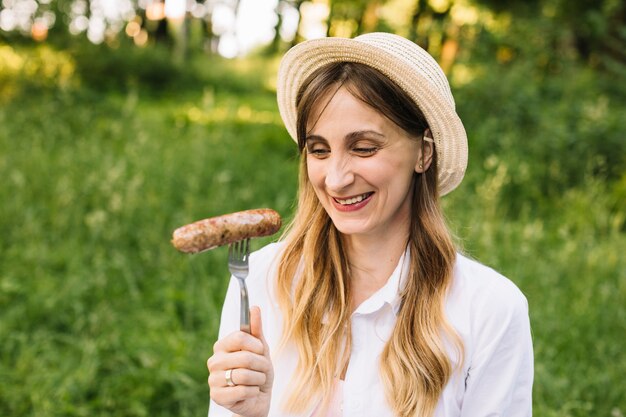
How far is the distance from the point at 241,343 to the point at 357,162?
1.96ft

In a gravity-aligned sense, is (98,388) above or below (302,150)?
below

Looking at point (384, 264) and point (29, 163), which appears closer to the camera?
point (384, 264)

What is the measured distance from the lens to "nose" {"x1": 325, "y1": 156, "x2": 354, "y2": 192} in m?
1.96

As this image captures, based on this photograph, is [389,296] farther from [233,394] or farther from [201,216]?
[201,216]

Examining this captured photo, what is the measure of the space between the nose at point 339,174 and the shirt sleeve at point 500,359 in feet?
1.66

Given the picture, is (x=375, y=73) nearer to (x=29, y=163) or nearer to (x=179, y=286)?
(x=179, y=286)

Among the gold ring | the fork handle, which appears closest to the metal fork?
the fork handle

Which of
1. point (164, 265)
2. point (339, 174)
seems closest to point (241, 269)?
point (339, 174)

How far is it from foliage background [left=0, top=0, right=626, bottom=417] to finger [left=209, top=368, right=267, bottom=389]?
1139 millimetres

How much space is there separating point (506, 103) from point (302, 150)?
6.43m

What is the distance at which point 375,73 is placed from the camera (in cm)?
195

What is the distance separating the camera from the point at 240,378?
1.70 metres

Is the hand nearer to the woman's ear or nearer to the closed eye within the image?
the closed eye

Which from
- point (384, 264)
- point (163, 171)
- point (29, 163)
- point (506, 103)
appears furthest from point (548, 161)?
point (384, 264)
